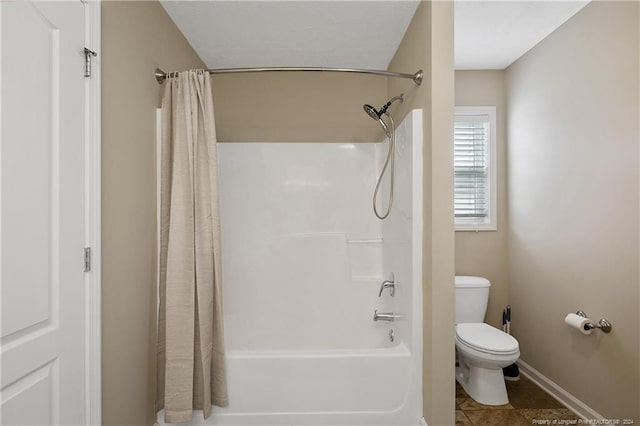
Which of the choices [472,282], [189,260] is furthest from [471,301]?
[189,260]

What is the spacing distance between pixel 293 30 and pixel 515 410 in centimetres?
286

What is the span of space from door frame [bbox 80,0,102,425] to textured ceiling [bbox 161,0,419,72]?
72 centimetres

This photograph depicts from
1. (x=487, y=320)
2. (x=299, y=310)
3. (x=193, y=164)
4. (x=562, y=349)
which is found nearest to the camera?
(x=193, y=164)

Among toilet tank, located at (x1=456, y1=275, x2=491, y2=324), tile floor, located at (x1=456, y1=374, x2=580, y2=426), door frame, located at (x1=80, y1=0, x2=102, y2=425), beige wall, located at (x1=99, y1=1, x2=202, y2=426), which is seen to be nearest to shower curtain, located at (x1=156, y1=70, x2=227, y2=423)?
beige wall, located at (x1=99, y1=1, x2=202, y2=426)

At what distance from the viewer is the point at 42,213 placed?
3.60ft

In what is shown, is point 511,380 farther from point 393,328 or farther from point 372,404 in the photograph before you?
point 372,404

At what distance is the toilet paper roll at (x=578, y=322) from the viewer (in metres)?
2.08

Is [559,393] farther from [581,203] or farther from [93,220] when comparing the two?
[93,220]

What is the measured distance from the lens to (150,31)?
175 centimetres

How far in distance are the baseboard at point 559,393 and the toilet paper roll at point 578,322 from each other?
1.60 ft

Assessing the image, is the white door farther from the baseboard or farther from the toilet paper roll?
the baseboard

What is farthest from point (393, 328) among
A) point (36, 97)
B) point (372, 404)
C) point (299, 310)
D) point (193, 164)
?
point (36, 97)

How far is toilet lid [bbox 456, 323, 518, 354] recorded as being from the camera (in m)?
2.22

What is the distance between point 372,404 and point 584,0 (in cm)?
269
